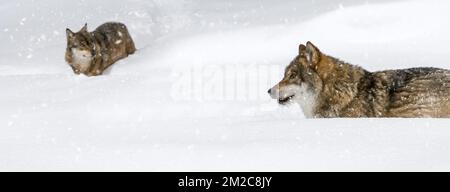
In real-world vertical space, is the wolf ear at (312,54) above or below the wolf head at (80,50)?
below

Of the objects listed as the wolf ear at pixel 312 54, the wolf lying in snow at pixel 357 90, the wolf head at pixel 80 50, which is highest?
the wolf head at pixel 80 50

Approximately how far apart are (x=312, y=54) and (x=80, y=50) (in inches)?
220

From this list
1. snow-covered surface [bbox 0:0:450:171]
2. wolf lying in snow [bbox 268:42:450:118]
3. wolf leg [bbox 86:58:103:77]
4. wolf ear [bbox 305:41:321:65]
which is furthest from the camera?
wolf leg [bbox 86:58:103:77]

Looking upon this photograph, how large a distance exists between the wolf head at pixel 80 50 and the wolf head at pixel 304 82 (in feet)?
16.4

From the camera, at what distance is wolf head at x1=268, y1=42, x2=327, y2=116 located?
6.23 meters

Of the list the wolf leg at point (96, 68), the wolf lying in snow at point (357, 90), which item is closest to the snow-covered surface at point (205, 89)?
the wolf leg at point (96, 68)

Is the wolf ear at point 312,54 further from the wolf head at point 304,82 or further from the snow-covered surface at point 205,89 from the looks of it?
the snow-covered surface at point 205,89

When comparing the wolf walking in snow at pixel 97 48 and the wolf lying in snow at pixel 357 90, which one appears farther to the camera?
the wolf walking in snow at pixel 97 48

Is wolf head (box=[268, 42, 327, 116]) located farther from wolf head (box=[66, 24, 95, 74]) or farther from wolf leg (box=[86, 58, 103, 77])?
wolf head (box=[66, 24, 95, 74])

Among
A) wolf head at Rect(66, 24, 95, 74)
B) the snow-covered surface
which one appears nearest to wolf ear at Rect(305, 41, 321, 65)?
the snow-covered surface

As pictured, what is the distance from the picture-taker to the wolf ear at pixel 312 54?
6.17 meters

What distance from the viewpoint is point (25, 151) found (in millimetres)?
4523
